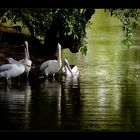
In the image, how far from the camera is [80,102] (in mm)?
5703

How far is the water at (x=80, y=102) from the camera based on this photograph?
13.4ft

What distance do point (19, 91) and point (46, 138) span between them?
585 cm

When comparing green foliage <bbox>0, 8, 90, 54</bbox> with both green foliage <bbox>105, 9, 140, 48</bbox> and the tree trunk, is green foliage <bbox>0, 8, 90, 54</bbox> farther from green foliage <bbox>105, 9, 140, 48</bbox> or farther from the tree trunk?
green foliage <bbox>105, 9, 140, 48</bbox>

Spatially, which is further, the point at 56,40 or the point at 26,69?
the point at 56,40

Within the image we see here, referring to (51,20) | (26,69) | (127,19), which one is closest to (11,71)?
(26,69)

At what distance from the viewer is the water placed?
408cm

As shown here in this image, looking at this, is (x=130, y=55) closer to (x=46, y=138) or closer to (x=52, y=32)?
(x=52, y=32)

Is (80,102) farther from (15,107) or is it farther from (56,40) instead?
(56,40)


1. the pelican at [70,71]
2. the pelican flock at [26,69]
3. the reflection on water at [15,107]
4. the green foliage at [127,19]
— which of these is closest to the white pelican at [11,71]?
the pelican flock at [26,69]

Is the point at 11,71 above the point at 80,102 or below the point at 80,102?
above

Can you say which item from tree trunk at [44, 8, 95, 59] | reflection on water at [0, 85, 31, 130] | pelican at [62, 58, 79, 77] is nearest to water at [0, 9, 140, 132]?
reflection on water at [0, 85, 31, 130]

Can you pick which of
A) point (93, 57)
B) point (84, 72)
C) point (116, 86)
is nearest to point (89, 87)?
point (116, 86)

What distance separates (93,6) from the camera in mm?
975

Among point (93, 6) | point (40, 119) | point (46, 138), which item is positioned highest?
point (93, 6)
